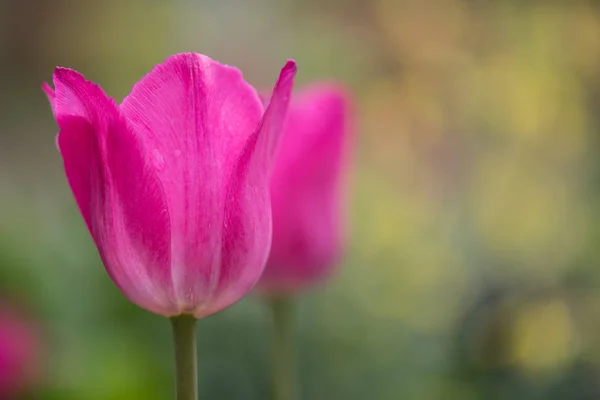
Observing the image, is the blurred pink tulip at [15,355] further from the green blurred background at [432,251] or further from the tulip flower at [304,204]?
the tulip flower at [304,204]

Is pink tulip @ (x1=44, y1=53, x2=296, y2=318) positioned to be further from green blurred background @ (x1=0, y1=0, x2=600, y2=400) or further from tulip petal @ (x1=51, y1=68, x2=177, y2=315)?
green blurred background @ (x1=0, y1=0, x2=600, y2=400)

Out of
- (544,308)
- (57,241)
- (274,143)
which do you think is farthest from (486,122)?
(274,143)

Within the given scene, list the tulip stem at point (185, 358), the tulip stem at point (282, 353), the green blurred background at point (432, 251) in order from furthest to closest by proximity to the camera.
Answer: the green blurred background at point (432, 251) → the tulip stem at point (282, 353) → the tulip stem at point (185, 358)

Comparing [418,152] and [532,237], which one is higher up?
[418,152]

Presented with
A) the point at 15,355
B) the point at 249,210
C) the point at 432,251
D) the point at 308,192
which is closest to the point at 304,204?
the point at 308,192

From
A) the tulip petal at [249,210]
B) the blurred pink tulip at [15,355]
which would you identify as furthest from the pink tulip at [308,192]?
the blurred pink tulip at [15,355]

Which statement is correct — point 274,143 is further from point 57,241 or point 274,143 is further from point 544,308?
point 57,241
